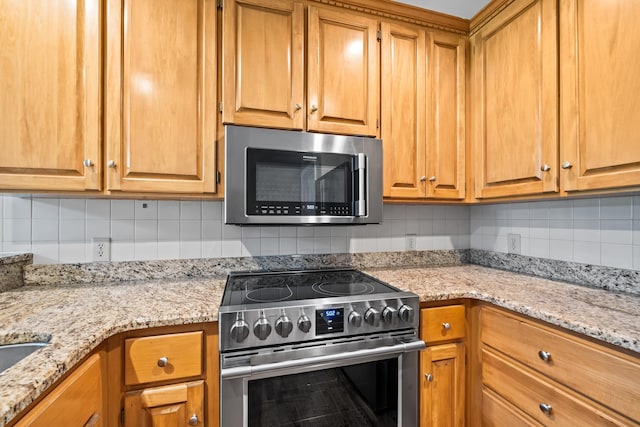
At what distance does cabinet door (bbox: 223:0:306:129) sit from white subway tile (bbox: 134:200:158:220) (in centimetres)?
63

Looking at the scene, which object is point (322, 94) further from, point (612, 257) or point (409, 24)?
point (612, 257)

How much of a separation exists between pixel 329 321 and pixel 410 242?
3.42 feet

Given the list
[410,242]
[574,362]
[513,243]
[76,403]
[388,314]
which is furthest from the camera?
[410,242]

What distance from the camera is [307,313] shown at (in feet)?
3.64

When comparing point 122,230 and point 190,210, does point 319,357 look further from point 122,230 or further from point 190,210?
point 122,230

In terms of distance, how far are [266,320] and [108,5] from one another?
143 centimetres

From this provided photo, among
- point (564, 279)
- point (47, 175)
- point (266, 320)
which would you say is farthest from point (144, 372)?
point (564, 279)

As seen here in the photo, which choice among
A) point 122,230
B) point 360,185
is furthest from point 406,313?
point 122,230

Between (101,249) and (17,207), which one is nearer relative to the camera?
(17,207)

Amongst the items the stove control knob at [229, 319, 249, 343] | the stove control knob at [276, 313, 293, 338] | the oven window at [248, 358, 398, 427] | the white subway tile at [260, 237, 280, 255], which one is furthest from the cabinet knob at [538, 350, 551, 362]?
the white subway tile at [260, 237, 280, 255]

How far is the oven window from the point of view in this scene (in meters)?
1.08

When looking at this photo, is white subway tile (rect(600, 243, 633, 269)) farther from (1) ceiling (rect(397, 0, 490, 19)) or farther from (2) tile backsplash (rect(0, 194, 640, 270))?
(1) ceiling (rect(397, 0, 490, 19))

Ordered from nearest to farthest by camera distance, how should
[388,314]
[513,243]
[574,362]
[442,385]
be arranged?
[574,362] < [388,314] < [442,385] < [513,243]

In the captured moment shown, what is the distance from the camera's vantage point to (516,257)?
176 centimetres
